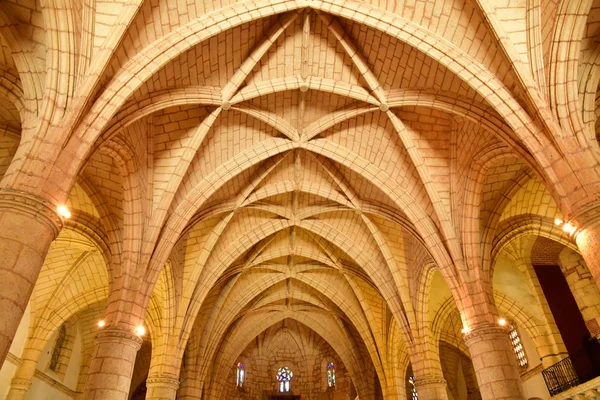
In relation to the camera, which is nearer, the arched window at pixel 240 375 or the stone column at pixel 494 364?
the stone column at pixel 494 364

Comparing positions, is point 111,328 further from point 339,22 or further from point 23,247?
point 339,22

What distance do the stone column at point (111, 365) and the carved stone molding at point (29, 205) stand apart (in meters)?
3.93

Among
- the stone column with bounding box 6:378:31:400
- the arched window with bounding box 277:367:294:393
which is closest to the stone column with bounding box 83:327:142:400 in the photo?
the stone column with bounding box 6:378:31:400

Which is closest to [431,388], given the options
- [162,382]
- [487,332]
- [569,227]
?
[487,332]

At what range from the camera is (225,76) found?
1050cm

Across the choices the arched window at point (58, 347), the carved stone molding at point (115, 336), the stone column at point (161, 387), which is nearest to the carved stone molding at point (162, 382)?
the stone column at point (161, 387)

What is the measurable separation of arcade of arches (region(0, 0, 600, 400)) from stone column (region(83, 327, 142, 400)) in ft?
0.12

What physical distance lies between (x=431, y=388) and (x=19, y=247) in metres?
11.4

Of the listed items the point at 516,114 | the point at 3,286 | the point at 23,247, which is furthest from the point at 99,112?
the point at 516,114

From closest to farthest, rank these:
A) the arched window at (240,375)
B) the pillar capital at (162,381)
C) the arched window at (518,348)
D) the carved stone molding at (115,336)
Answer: the carved stone molding at (115,336), the pillar capital at (162,381), the arched window at (518,348), the arched window at (240,375)

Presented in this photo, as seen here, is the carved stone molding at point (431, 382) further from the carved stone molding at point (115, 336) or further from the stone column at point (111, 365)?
the carved stone molding at point (115, 336)

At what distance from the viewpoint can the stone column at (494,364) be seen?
912 centimetres

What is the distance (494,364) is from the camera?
9328 mm

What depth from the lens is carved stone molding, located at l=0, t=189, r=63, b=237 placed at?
19.1 ft
